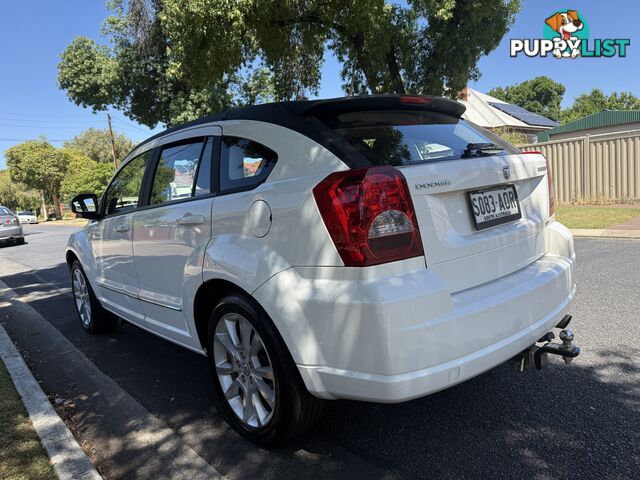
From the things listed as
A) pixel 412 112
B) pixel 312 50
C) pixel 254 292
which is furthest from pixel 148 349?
pixel 312 50

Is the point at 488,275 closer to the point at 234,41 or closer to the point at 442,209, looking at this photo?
the point at 442,209

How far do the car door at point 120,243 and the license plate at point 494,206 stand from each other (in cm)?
255

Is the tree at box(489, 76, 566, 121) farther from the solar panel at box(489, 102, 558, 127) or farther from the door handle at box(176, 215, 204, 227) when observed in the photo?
the door handle at box(176, 215, 204, 227)

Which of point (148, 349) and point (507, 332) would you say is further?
point (148, 349)

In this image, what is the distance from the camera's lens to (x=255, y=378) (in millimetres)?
2662

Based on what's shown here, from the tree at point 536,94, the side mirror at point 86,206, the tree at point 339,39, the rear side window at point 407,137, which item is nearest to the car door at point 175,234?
the rear side window at point 407,137

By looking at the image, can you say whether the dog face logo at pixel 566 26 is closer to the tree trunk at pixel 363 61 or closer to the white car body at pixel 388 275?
the tree trunk at pixel 363 61

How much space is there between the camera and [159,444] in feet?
9.37

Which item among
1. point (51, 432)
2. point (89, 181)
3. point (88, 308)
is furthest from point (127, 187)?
point (89, 181)

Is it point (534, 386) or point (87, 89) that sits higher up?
point (87, 89)

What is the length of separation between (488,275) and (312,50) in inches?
468

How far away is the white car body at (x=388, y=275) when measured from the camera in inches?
81.0

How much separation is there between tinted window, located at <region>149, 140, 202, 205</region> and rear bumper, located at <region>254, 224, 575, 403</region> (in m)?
1.20

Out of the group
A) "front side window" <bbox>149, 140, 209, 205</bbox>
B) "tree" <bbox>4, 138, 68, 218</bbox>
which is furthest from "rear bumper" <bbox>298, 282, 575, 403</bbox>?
"tree" <bbox>4, 138, 68, 218</bbox>
